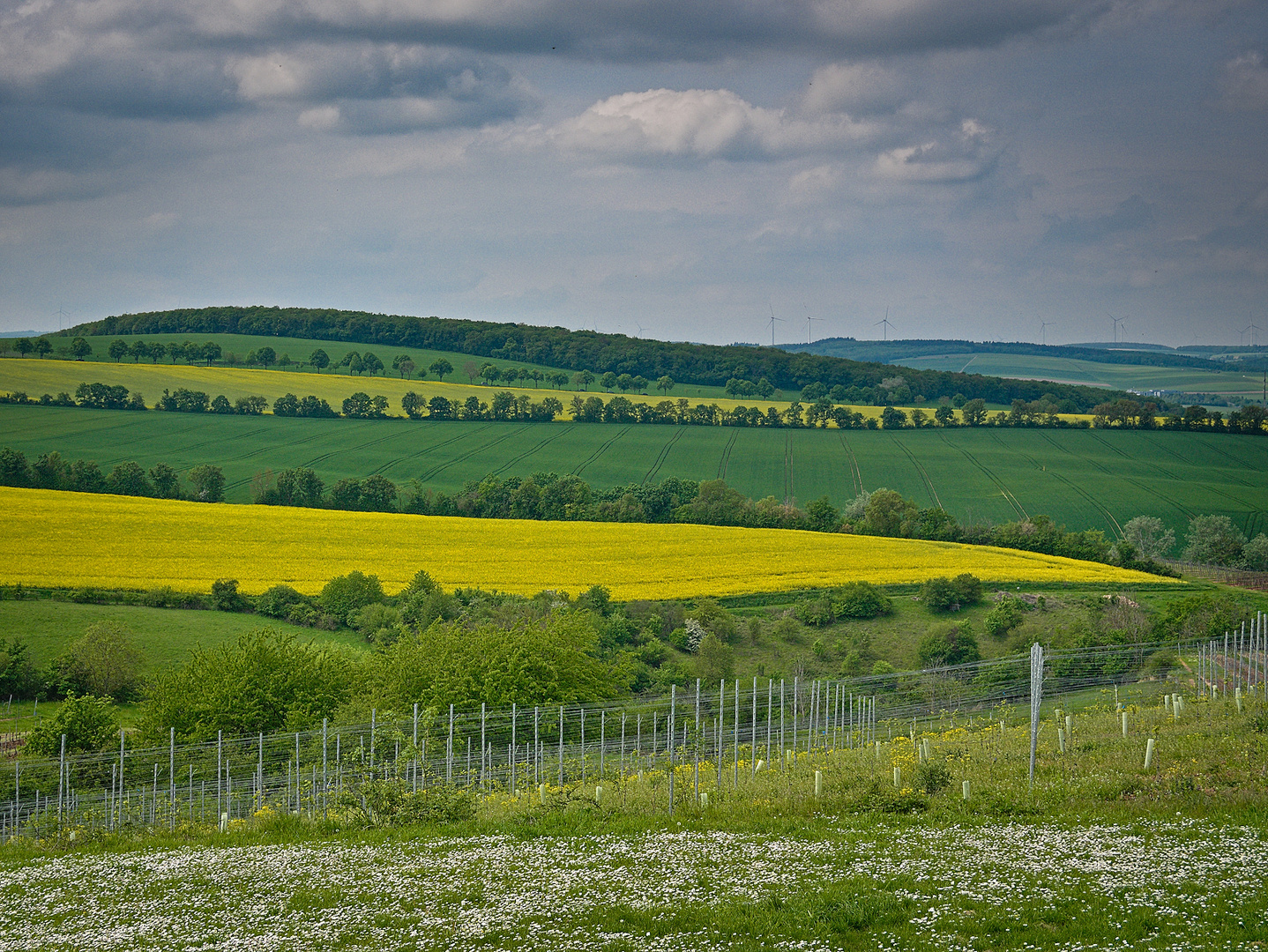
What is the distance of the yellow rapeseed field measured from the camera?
229 feet

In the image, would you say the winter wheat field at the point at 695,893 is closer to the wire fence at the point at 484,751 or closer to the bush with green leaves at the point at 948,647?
the wire fence at the point at 484,751

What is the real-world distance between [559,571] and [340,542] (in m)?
18.9

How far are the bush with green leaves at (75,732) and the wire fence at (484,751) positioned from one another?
991 millimetres

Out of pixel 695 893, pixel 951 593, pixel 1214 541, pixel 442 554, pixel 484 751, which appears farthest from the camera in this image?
pixel 1214 541

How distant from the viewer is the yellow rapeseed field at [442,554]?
69938 mm

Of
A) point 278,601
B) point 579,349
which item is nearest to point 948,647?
point 278,601

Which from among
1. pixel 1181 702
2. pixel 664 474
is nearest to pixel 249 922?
pixel 1181 702

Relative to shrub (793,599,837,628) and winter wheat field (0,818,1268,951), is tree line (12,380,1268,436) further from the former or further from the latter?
winter wheat field (0,818,1268,951)

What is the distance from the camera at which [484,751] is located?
33031mm

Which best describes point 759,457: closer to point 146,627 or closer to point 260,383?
point 260,383

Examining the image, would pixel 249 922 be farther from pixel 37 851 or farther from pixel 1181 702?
pixel 1181 702

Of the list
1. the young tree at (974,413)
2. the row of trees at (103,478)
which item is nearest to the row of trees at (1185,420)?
the young tree at (974,413)

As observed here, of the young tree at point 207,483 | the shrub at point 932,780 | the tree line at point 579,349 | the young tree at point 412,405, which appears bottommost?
the shrub at point 932,780

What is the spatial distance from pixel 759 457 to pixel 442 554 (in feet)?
167
